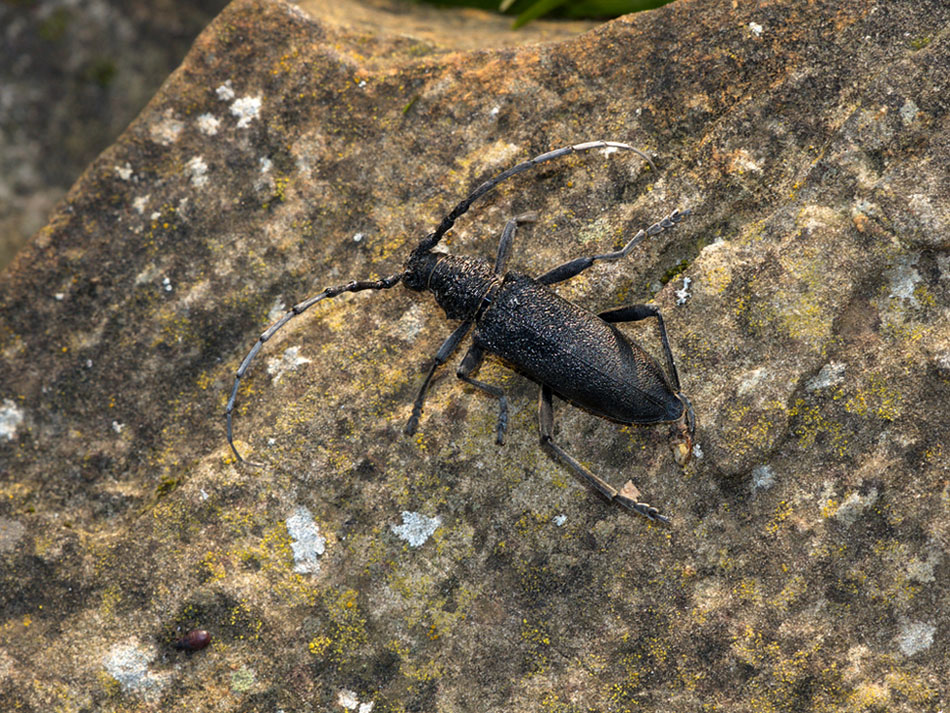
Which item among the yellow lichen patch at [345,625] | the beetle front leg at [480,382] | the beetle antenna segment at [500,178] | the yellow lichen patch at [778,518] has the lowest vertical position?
the yellow lichen patch at [345,625]

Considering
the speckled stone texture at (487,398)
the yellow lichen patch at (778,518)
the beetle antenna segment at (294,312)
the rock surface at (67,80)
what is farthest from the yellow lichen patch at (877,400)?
the rock surface at (67,80)

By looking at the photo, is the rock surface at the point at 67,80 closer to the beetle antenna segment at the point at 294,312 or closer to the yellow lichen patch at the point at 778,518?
the beetle antenna segment at the point at 294,312

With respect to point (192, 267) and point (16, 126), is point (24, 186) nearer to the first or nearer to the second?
point (16, 126)

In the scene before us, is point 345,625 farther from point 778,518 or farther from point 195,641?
point 778,518

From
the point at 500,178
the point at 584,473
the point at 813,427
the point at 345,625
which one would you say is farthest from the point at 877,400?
the point at 345,625

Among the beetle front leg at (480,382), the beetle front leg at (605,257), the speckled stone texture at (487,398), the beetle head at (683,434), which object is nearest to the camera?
the speckled stone texture at (487,398)

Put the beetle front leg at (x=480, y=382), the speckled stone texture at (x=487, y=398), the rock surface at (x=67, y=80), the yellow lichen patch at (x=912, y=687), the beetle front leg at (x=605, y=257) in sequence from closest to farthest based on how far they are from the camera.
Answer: the yellow lichen patch at (x=912, y=687) < the speckled stone texture at (x=487, y=398) < the beetle front leg at (x=480, y=382) < the beetle front leg at (x=605, y=257) < the rock surface at (x=67, y=80)

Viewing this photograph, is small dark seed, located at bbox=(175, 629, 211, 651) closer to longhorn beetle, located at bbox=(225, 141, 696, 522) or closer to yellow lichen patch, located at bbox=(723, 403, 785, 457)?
longhorn beetle, located at bbox=(225, 141, 696, 522)
